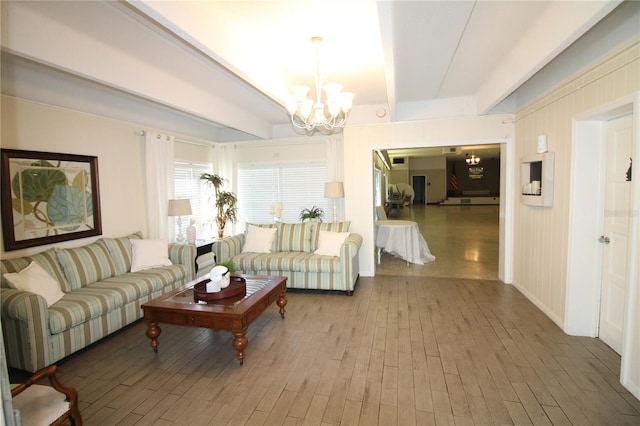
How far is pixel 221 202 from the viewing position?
19.7ft

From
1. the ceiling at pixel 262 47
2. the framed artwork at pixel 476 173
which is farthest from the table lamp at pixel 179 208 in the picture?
the framed artwork at pixel 476 173

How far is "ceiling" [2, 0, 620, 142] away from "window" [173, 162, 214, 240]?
1.34 metres

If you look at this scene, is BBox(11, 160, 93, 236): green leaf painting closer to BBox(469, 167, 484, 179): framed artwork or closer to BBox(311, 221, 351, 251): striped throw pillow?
BBox(311, 221, 351, 251): striped throw pillow

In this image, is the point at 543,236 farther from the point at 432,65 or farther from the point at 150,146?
the point at 150,146

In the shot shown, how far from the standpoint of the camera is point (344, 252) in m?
4.38

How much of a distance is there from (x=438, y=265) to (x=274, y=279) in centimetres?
350

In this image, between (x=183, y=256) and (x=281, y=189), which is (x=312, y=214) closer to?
(x=281, y=189)

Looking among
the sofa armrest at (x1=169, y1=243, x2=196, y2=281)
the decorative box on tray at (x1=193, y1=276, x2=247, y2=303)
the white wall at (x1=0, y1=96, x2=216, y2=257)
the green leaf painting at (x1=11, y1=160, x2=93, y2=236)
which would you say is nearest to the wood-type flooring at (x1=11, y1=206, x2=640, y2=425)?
the decorative box on tray at (x1=193, y1=276, x2=247, y2=303)

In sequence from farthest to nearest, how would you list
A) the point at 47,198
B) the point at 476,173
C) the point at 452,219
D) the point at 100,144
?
the point at 476,173 < the point at 452,219 < the point at 100,144 < the point at 47,198

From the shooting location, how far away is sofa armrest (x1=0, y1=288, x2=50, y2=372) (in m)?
2.58

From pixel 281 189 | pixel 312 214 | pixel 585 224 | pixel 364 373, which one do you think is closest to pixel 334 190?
pixel 312 214

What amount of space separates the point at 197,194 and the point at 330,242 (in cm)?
276

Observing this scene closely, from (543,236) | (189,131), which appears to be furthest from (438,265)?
(189,131)

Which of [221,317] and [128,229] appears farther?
[128,229]
